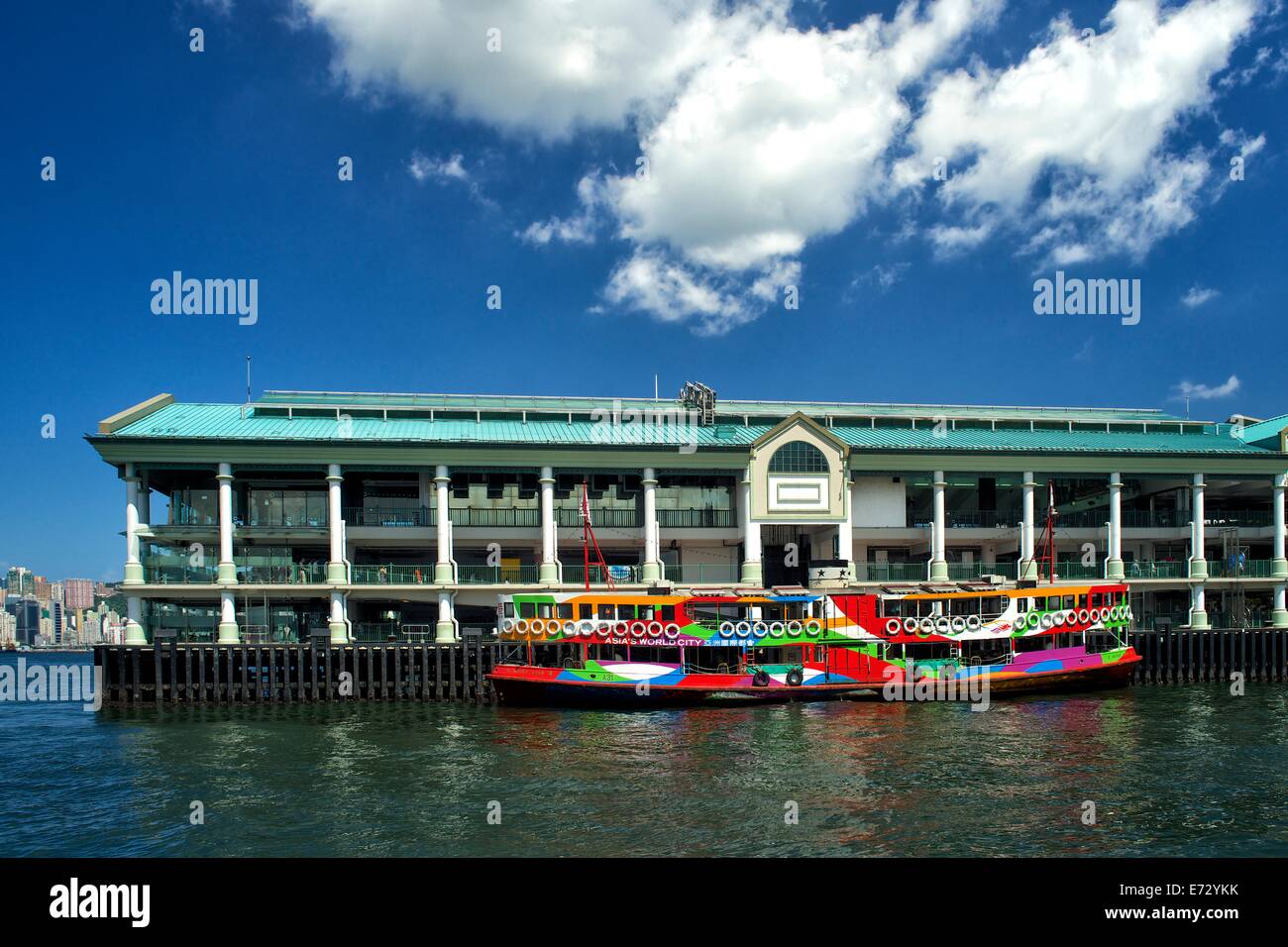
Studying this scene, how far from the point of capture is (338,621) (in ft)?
163

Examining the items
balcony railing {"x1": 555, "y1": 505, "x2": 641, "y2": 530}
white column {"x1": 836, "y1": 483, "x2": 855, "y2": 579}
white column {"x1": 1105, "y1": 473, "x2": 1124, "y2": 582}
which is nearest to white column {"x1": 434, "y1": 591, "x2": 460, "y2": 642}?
balcony railing {"x1": 555, "y1": 505, "x2": 641, "y2": 530}

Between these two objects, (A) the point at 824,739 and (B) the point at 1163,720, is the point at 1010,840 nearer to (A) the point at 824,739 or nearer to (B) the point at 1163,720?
(A) the point at 824,739

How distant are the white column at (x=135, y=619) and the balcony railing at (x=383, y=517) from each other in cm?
1154

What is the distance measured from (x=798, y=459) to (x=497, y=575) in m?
19.1

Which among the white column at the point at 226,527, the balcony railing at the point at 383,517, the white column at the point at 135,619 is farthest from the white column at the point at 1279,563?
the white column at the point at 135,619

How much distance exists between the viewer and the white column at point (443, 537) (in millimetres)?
51375

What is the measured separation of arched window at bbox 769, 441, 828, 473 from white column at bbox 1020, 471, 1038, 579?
13198 millimetres

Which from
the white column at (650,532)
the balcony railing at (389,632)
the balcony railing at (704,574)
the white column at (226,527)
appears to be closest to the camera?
the white column at (226,527)

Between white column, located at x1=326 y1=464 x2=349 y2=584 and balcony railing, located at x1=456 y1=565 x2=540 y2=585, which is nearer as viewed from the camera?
white column, located at x1=326 y1=464 x2=349 y2=584

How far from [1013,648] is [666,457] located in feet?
70.6

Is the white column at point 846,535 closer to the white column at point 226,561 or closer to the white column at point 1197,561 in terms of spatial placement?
the white column at point 1197,561

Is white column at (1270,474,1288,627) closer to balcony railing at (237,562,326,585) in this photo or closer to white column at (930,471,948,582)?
white column at (930,471,948,582)

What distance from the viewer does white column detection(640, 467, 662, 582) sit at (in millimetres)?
53250
